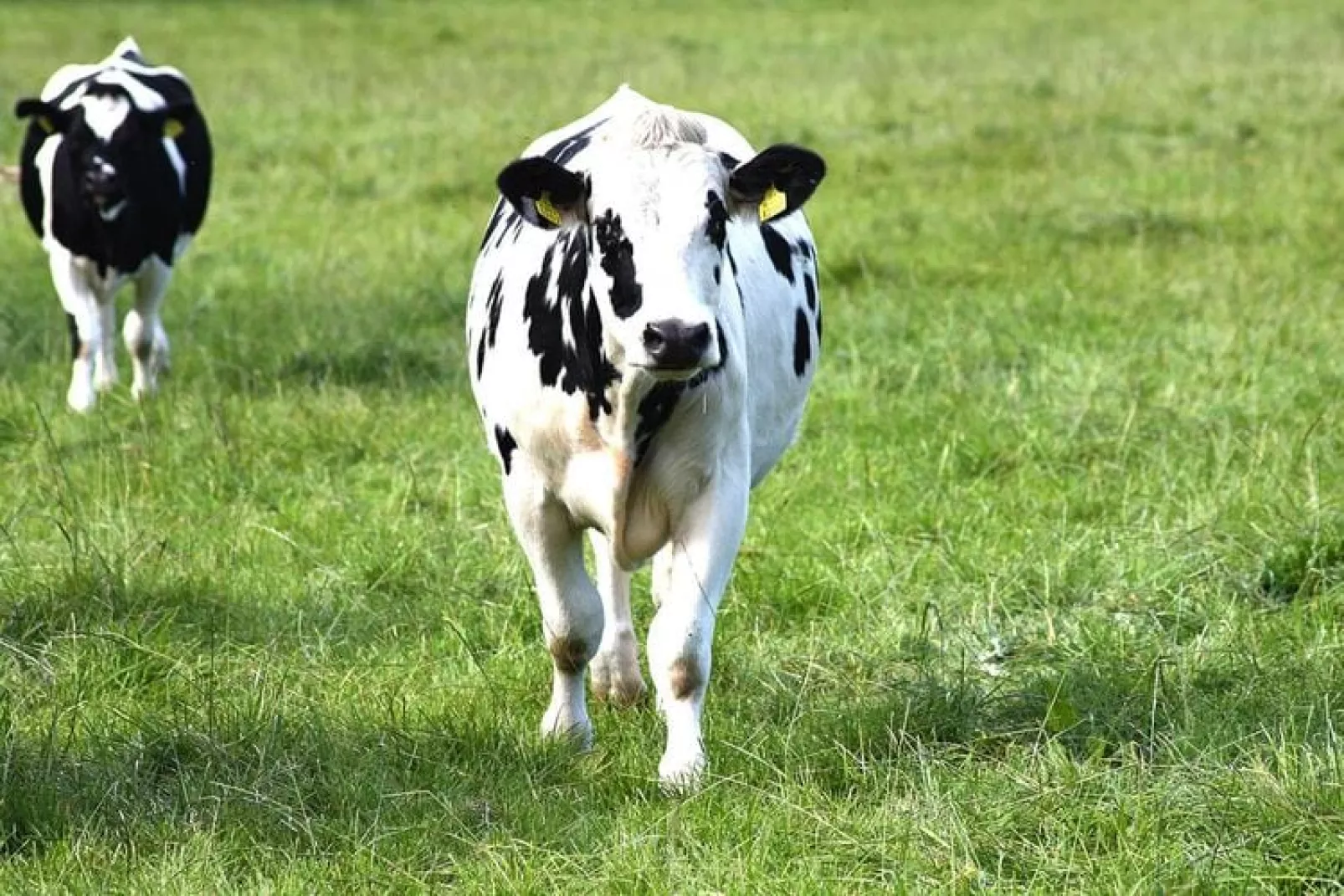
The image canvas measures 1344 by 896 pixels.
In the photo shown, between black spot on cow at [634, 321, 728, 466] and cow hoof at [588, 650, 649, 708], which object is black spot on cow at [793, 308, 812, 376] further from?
black spot on cow at [634, 321, 728, 466]

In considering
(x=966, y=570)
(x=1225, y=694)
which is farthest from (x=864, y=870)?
(x=966, y=570)

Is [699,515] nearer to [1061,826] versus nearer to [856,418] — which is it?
[1061,826]

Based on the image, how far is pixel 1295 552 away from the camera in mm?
5781

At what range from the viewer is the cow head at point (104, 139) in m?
9.16

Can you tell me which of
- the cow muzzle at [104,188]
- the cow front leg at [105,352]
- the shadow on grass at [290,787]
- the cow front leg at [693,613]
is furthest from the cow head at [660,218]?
the cow muzzle at [104,188]

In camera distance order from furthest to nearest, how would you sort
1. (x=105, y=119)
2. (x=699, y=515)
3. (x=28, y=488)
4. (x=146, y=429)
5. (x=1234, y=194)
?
(x=1234, y=194)
(x=105, y=119)
(x=146, y=429)
(x=28, y=488)
(x=699, y=515)

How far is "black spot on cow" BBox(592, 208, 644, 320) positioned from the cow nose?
152 millimetres

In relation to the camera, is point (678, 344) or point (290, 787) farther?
point (290, 787)

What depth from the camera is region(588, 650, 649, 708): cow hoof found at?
5398 mm

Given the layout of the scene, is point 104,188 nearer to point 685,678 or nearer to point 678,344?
point 685,678

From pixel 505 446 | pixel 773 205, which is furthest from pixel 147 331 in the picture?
pixel 773 205

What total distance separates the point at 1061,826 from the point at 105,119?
682 cm

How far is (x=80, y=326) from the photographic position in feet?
29.6

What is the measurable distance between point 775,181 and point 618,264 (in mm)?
Answer: 481
